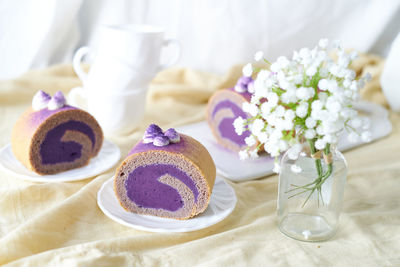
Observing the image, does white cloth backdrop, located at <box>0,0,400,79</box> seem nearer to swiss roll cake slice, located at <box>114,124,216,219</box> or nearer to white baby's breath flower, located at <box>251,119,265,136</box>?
swiss roll cake slice, located at <box>114,124,216,219</box>

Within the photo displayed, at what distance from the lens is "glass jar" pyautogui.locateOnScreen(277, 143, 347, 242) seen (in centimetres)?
134

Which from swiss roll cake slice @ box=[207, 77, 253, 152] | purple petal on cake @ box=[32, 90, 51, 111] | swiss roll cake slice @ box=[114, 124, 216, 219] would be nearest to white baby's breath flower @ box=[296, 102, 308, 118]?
swiss roll cake slice @ box=[114, 124, 216, 219]

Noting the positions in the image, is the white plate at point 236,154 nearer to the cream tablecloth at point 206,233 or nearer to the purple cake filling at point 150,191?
the cream tablecloth at point 206,233

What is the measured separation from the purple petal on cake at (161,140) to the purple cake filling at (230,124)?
62 cm

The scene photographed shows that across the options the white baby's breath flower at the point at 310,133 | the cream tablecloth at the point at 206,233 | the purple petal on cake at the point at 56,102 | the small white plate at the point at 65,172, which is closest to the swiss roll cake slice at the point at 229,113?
the cream tablecloth at the point at 206,233

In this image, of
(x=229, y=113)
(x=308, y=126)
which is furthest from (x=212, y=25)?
(x=308, y=126)

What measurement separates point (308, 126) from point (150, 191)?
1.74 feet

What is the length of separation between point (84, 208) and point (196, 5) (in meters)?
1.68

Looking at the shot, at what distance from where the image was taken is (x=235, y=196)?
5.09 ft

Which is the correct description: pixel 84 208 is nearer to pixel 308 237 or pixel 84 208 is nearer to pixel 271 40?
pixel 308 237

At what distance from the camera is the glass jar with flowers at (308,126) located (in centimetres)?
117

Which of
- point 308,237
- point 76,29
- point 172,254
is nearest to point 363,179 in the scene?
point 308,237

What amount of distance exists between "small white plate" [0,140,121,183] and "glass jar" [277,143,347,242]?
2.14 feet

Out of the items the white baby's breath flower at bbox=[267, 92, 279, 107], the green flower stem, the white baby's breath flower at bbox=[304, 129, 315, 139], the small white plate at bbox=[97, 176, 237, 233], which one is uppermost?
the white baby's breath flower at bbox=[267, 92, 279, 107]
